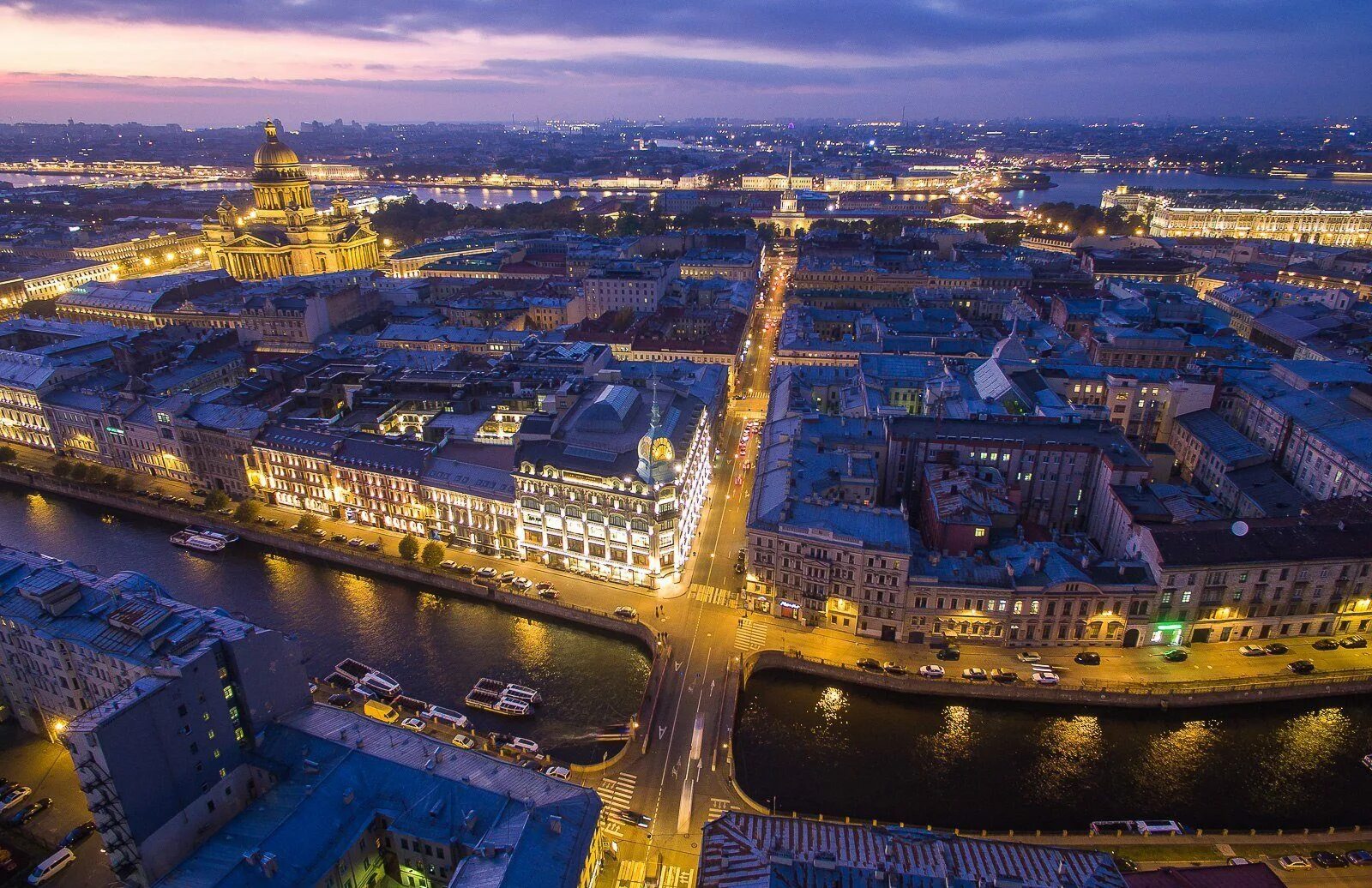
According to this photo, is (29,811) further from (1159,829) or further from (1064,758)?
(1159,829)

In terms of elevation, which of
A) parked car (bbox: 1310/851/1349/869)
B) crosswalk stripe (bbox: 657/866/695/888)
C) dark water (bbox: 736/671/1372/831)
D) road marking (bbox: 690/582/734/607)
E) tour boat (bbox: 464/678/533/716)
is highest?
road marking (bbox: 690/582/734/607)

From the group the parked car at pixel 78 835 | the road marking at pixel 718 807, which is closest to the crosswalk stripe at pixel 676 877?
the road marking at pixel 718 807

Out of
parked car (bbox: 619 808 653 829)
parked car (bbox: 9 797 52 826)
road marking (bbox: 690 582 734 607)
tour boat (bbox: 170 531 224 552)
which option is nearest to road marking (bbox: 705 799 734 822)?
parked car (bbox: 619 808 653 829)

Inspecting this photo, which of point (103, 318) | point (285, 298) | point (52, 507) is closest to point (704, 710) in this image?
point (52, 507)

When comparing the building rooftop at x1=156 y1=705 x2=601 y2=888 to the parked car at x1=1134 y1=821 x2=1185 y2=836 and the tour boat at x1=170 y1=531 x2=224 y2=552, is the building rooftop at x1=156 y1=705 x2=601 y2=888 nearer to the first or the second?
the parked car at x1=1134 y1=821 x2=1185 y2=836

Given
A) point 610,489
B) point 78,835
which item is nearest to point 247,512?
point 78,835

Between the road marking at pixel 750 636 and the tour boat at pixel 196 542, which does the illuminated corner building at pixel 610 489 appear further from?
the tour boat at pixel 196 542
